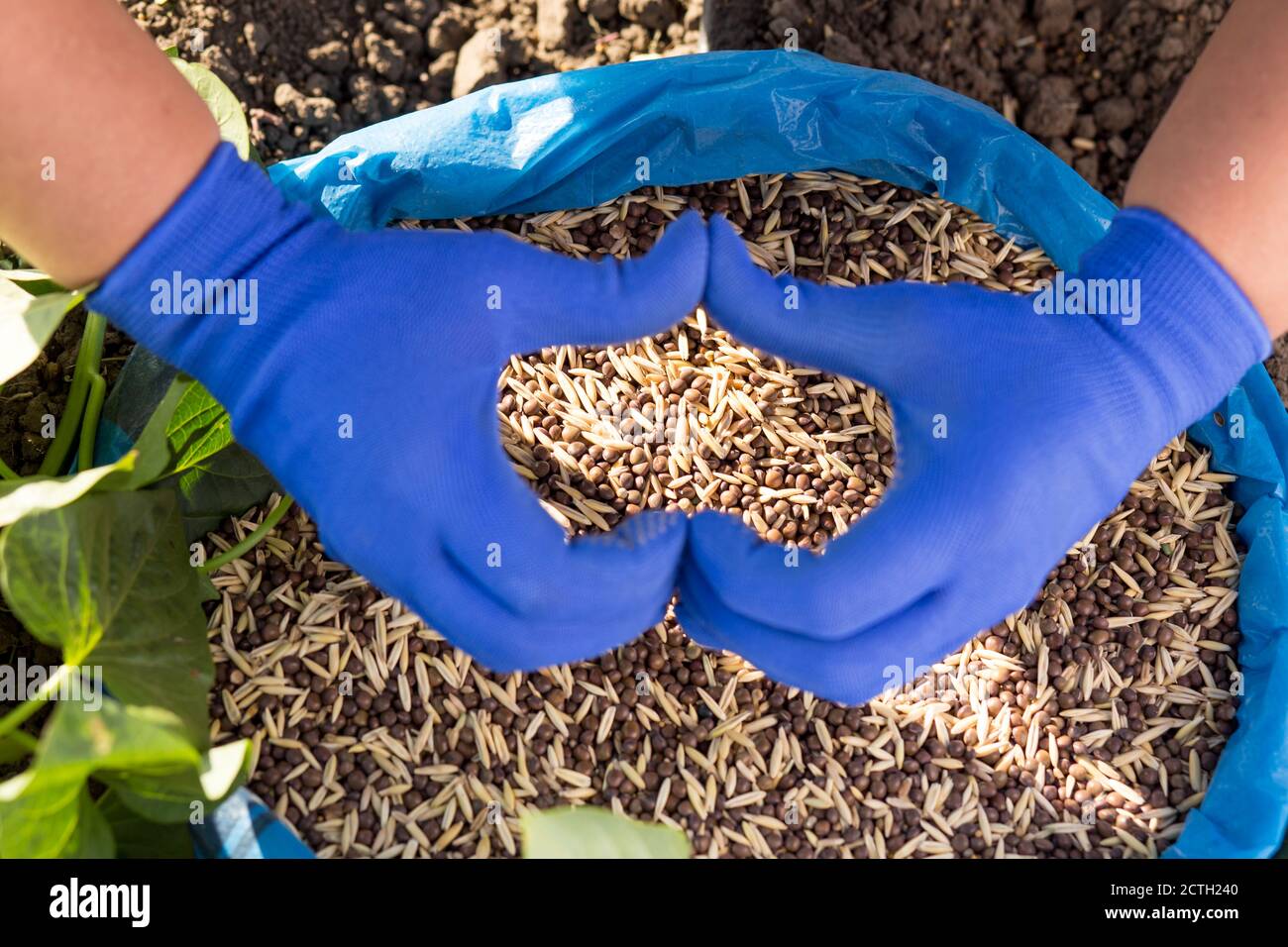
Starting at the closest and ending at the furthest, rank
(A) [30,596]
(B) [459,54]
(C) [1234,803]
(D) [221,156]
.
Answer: (A) [30,596] < (D) [221,156] < (C) [1234,803] < (B) [459,54]

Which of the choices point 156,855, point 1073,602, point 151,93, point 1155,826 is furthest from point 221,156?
point 1155,826

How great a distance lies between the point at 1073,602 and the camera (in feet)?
4.66

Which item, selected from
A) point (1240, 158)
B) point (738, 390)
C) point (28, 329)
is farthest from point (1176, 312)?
point (28, 329)

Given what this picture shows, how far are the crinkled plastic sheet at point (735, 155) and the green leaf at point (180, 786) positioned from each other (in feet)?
2.34

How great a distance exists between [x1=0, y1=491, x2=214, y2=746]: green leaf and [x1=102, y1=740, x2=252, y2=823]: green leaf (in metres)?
0.05

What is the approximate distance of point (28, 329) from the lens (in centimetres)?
113

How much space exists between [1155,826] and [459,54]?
156 centimetres

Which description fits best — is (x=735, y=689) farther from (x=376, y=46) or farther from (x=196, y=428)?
(x=376, y=46)

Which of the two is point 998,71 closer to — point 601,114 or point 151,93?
point 601,114

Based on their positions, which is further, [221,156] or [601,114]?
[601,114]

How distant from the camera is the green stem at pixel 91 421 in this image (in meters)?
1.40

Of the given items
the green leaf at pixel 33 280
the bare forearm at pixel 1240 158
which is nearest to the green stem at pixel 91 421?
the green leaf at pixel 33 280

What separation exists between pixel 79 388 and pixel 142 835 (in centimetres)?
57

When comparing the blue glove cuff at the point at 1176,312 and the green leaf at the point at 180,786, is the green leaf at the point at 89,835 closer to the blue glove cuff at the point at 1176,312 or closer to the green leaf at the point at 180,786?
the green leaf at the point at 180,786
